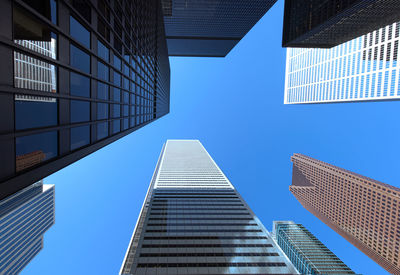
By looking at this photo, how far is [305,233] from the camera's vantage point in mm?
197250

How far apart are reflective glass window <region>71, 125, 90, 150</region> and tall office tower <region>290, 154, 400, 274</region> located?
158710 millimetres

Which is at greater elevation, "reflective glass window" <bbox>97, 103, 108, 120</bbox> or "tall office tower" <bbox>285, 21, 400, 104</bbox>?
"tall office tower" <bbox>285, 21, 400, 104</bbox>

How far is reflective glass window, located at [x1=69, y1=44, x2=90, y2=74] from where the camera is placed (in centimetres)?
1388

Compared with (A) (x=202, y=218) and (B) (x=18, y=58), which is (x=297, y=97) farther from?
(B) (x=18, y=58)

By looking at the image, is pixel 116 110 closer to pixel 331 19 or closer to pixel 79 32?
pixel 79 32

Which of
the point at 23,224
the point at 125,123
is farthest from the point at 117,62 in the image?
the point at 23,224

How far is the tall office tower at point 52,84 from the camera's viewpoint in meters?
8.77

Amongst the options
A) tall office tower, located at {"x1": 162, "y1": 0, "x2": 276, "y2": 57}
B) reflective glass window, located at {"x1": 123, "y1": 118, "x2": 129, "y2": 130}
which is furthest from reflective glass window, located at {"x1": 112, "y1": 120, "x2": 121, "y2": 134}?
tall office tower, located at {"x1": 162, "y1": 0, "x2": 276, "y2": 57}

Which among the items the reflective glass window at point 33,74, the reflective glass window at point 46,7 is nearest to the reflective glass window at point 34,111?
the reflective glass window at point 33,74

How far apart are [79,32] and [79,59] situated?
1.82 m

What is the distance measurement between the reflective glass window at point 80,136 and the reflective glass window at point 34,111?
2391 mm

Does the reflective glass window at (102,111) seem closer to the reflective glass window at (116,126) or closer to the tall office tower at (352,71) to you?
the reflective glass window at (116,126)

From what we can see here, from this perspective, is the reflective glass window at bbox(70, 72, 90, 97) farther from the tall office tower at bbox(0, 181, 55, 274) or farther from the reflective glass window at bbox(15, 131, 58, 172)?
the tall office tower at bbox(0, 181, 55, 274)

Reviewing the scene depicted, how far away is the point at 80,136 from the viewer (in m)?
15.6
